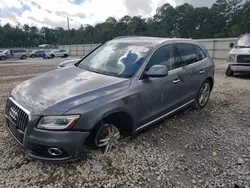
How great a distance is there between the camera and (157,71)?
10.4 ft

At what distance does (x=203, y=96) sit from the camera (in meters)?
5.10

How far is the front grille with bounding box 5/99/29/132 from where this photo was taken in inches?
98.9

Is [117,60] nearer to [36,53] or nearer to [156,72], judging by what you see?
[156,72]

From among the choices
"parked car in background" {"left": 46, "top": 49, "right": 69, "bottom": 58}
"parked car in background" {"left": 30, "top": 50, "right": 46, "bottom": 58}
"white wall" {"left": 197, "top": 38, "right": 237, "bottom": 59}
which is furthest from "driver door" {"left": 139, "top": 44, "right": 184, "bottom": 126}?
"parked car in background" {"left": 30, "top": 50, "right": 46, "bottom": 58}

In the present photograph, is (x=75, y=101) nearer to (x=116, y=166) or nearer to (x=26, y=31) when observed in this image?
(x=116, y=166)

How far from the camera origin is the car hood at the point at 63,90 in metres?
2.49

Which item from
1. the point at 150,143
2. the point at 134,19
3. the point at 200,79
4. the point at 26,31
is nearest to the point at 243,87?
the point at 200,79

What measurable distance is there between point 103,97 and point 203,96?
10.5ft

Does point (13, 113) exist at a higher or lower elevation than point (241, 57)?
lower

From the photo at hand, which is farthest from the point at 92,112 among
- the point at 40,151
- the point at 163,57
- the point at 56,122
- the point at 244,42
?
the point at 244,42

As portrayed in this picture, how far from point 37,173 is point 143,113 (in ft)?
5.42

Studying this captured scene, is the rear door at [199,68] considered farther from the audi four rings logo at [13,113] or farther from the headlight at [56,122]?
the audi four rings logo at [13,113]

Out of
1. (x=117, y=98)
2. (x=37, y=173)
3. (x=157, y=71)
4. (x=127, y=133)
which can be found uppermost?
(x=157, y=71)

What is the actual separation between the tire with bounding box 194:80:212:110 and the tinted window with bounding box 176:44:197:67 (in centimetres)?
77
